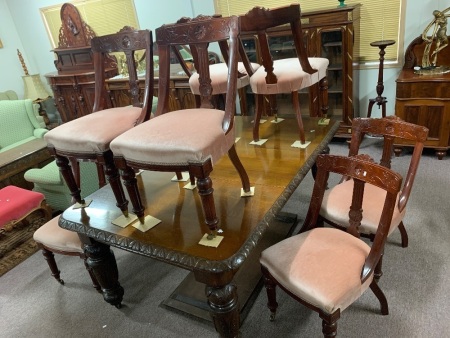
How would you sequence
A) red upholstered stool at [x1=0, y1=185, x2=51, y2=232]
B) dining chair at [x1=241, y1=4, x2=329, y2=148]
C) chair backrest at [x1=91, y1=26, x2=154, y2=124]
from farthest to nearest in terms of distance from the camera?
red upholstered stool at [x1=0, y1=185, x2=51, y2=232]
dining chair at [x1=241, y1=4, x2=329, y2=148]
chair backrest at [x1=91, y1=26, x2=154, y2=124]

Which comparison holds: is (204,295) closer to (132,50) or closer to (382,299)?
(382,299)

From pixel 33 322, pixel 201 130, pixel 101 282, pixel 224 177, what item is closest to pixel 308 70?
pixel 224 177

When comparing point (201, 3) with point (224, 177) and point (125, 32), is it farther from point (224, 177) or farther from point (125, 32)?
point (224, 177)

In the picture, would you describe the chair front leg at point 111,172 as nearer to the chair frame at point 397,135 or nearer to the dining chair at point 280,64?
the dining chair at point 280,64

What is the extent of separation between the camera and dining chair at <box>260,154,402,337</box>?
1.33m

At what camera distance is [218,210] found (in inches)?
64.6

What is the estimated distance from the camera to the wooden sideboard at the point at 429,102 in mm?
2715

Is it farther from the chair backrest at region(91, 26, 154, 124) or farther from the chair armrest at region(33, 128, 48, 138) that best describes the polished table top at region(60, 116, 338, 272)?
the chair armrest at region(33, 128, 48, 138)

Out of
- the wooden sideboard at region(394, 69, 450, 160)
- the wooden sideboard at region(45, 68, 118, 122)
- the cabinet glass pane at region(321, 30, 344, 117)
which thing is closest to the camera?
the wooden sideboard at region(394, 69, 450, 160)

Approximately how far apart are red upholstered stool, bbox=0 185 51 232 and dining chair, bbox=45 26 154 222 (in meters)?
0.90

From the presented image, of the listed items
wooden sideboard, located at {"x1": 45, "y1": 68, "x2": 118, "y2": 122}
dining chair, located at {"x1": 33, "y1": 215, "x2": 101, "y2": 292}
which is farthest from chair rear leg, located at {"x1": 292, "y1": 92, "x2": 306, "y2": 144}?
wooden sideboard, located at {"x1": 45, "y1": 68, "x2": 118, "y2": 122}

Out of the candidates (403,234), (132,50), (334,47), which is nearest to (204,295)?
(403,234)

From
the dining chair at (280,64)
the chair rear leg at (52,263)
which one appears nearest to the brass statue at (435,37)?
the dining chair at (280,64)

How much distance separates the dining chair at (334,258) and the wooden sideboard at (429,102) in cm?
167
